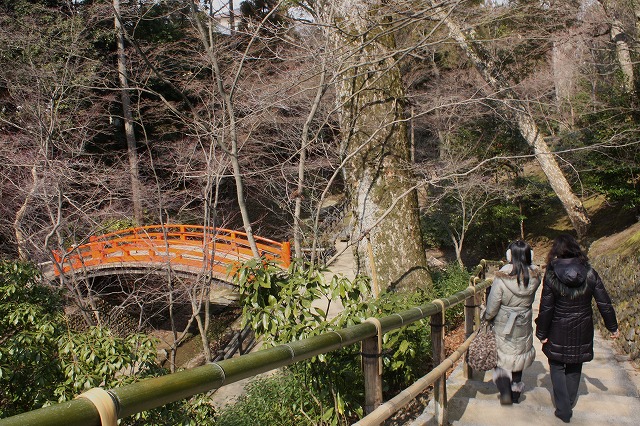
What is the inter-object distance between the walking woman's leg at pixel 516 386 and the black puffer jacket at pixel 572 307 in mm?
330

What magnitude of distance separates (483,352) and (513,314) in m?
0.34

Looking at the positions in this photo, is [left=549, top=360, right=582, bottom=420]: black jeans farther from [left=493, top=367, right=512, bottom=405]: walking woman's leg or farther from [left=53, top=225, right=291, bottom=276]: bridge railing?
[left=53, top=225, right=291, bottom=276]: bridge railing

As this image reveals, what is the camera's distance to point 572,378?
11.1ft

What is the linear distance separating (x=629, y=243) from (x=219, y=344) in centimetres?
1001

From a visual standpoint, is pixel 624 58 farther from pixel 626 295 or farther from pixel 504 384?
pixel 504 384

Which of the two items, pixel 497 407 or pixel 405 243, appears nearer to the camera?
pixel 497 407

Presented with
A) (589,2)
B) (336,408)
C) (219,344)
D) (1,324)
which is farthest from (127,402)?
(589,2)

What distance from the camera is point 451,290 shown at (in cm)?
773

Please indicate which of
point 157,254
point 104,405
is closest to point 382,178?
point 104,405

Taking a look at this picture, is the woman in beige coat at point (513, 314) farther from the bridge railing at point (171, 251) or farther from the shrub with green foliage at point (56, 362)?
the bridge railing at point (171, 251)

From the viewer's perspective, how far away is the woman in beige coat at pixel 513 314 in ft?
11.6

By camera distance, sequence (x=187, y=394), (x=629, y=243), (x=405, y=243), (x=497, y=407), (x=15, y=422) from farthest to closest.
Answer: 1. (x=629, y=243)
2. (x=405, y=243)
3. (x=497, y=407)
4. (x=187, y=394)
5. (x=15, y=422)

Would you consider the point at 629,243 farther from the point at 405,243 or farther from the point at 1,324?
the point at 1,324

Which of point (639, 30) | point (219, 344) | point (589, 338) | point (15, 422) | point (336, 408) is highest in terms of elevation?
point (639, 30)
